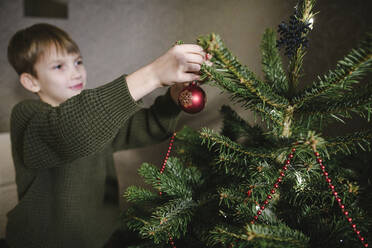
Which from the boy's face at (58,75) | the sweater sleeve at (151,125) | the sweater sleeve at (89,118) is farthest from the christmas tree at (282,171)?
the boy's face at (58,75)

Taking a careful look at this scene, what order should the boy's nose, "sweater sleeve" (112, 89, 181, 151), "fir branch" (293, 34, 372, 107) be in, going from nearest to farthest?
"fir branch" (293, 34, 372, 107) → "sweater sleeve" (112, 89, 181, 151) → the boy's nose

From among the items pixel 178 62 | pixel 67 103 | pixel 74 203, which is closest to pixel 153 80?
pixel 178 62

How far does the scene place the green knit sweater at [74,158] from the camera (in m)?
0.46

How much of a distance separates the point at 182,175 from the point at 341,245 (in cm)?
28

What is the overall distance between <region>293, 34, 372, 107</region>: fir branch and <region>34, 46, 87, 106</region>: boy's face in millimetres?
770

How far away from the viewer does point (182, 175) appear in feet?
1.56

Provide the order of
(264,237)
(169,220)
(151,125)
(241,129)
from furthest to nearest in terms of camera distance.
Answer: (151,125), (241,129), (169,220), (264,237)

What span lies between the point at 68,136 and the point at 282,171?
1.28ft

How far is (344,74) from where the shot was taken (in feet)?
0.91

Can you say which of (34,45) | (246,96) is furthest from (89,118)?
(34,45)

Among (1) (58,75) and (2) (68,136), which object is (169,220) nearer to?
(2) (68,136)

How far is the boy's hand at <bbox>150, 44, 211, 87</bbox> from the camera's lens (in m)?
0.39

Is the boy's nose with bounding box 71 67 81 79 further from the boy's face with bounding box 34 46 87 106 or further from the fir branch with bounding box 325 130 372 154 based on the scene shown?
the fir branch with bounding box 325 130 372 154

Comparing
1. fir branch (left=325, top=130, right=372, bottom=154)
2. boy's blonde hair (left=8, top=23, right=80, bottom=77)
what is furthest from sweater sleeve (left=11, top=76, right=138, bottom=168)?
boy's blonde hair (left=8, top=23, right=80, bottom=77)
